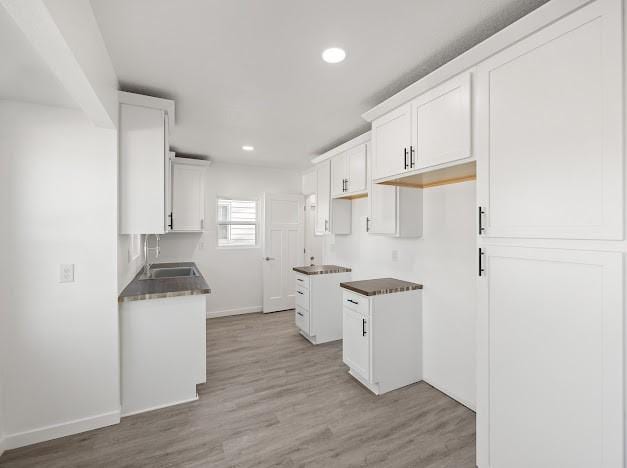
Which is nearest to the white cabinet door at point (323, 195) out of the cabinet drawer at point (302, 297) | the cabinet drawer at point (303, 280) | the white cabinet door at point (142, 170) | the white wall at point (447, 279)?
the cabinet drawer at point (303, 280)

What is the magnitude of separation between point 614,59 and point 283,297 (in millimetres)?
4897

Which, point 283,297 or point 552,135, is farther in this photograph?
point 283,297

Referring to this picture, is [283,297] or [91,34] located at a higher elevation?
[91,34]

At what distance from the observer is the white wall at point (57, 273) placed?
1.98m

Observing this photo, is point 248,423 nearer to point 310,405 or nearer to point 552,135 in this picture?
point 310,405

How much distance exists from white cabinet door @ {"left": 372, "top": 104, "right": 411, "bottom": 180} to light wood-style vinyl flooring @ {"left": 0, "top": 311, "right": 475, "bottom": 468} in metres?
1.96

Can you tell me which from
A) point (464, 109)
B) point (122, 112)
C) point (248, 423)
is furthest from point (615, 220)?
point (122, 112)

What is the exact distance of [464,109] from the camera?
1810mm

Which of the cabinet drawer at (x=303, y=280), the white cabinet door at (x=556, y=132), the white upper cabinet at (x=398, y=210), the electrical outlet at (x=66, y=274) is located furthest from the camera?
the cabinet drawer at (x=303, y=280)

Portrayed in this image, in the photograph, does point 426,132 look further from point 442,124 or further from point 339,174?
point 339,174

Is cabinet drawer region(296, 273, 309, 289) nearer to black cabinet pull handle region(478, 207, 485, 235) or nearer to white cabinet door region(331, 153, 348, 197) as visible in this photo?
white cabinet door region(331, 153, 348, 197)

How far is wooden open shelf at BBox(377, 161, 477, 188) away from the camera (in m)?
2.03

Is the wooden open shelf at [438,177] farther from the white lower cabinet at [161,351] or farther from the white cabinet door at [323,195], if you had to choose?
the white lower cabinet at [161,351]

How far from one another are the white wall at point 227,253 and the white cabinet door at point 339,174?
1853mm
